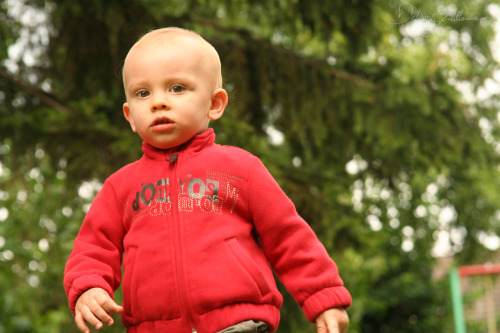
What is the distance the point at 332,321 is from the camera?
1.85 m

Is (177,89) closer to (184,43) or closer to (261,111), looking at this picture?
(184,43)

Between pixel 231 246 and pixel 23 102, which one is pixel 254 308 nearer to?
pixel 231 246

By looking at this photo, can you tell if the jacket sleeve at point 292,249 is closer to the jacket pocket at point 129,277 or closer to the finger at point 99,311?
the jacket pocket at point 129,277

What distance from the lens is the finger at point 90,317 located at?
1.81 metres

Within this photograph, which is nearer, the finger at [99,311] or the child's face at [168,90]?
the finger at [99,311]

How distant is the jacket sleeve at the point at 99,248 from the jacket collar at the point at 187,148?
155 millimetres

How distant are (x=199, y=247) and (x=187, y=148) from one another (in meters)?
0.30

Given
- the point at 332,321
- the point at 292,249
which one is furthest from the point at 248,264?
the point at 332,321

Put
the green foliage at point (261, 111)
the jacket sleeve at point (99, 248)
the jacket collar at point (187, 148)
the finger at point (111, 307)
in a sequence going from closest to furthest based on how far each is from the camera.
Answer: the finger at point (111, 307)
the jacket sleeve at point (99, 248)
the jacket collar at point (187, 148)
the green foliage at point (261, 111)

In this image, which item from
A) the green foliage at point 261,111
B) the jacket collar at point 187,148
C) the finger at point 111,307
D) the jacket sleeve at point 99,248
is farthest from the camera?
the green foliage at point 261,111

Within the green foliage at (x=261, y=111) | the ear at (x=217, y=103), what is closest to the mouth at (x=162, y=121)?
the ear at (x=217, y=103)

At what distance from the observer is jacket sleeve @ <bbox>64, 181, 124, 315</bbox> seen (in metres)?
1.94

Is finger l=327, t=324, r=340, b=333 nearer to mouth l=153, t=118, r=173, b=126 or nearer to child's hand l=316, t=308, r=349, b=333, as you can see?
child's hand l=316, t=308, r=349, b=333

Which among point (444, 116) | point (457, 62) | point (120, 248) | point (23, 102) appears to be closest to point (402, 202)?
point (457, 62)
